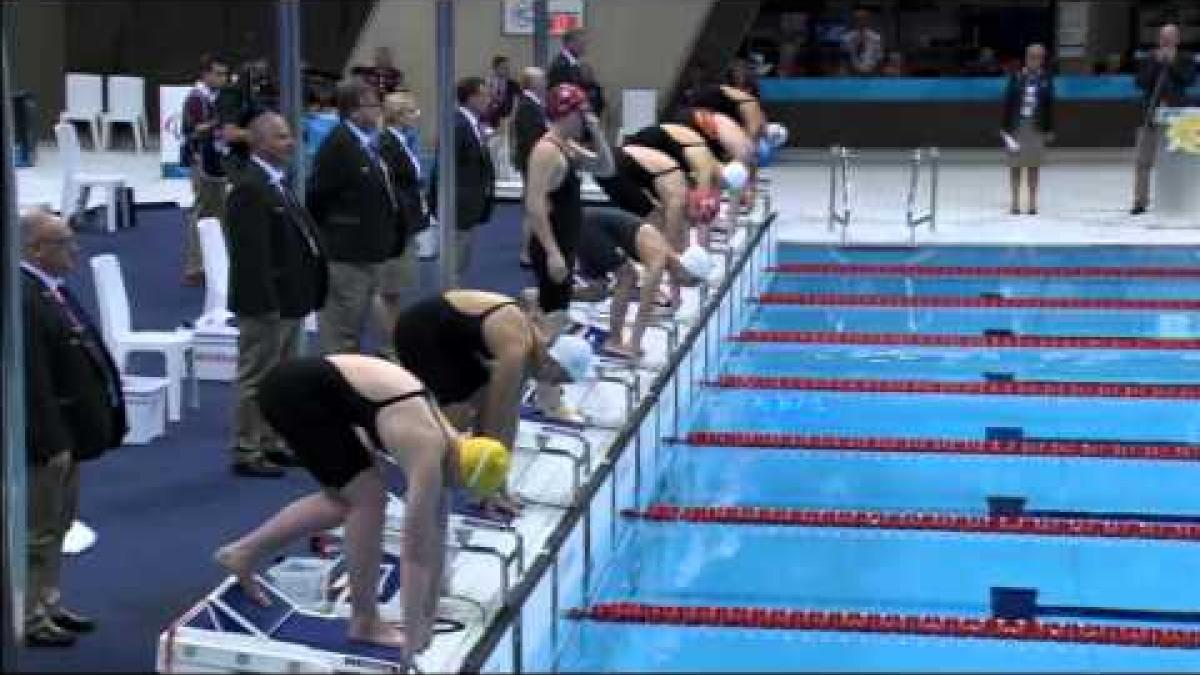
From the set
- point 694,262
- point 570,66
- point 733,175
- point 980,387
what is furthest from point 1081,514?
point 570,66

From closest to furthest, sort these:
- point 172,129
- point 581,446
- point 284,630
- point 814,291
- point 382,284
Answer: point 284,630, point 581,446, point 382,284, point 814,291, point 172,129

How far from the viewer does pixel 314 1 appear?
76.6ft

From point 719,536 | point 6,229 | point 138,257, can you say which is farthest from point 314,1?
point 6,229

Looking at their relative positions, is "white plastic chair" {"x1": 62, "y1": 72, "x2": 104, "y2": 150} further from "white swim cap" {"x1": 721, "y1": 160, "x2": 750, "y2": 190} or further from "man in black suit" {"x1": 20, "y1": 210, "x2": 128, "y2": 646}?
"man in black suit" {"x1": 20, "y1": 210, "x2": 128, "y2": 646}

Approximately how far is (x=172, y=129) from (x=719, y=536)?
1273 centimetres

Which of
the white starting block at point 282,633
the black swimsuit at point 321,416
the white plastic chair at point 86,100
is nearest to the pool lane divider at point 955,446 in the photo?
the white starting block at point 282,633

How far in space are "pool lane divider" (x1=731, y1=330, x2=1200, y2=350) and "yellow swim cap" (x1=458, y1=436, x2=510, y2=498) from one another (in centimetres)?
662

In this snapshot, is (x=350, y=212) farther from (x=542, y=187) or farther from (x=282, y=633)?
(x=282, y=633)

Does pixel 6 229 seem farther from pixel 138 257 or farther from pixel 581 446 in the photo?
pixel 138 257

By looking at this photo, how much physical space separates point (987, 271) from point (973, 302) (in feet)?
4.41

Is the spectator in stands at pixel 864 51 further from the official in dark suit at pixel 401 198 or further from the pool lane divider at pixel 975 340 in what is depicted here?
the official in dark suit at pixel 401 198

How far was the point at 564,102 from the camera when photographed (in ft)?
Answer: 27.5

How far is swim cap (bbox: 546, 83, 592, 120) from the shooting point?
8.39m

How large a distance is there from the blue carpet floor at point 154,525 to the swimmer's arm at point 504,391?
3.15 ft
